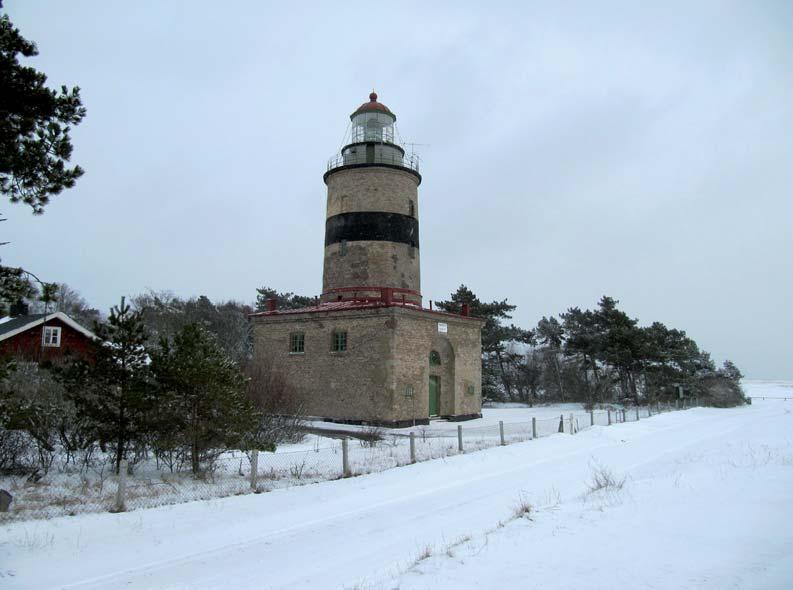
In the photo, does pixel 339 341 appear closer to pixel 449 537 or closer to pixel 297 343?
pixel 297 343

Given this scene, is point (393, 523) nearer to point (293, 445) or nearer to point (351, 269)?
point (293, 445)

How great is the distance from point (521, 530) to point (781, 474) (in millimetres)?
5354

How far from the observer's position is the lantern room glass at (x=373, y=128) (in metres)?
27.0

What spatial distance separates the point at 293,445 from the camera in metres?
16.3

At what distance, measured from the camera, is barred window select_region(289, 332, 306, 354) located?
24728mm

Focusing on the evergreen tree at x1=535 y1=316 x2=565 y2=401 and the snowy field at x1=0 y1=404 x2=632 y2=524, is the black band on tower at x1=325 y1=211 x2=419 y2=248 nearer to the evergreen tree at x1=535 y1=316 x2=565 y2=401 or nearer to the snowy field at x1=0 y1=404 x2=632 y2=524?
the snowy field at x1=0 y1=404 x2=632 y2=524

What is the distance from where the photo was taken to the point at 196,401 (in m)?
11.1

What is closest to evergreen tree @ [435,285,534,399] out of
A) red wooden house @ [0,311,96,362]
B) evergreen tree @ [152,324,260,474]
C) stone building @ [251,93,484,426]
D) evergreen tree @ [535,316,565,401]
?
evergreen tree @ [535,316,565,401]

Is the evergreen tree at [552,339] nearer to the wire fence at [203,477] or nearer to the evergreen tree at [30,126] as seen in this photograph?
the wire fence at [203,477]

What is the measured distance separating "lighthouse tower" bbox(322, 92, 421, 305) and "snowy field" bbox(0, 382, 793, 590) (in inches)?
571

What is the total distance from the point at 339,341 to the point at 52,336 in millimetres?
14769

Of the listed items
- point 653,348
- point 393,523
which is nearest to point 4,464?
point 393,523

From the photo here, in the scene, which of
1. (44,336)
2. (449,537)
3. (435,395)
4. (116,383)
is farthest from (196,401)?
(44,336)

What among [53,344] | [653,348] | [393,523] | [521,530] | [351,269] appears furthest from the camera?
[653,348]
